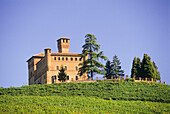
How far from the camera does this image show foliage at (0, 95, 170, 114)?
1763 inches

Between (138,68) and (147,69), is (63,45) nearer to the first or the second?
(138,68)

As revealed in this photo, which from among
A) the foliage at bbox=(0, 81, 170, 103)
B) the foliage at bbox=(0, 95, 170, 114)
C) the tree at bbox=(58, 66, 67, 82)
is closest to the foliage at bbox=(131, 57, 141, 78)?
the tree at bbox=(58, 66, 67, 82)

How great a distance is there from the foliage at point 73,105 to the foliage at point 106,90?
102 inches

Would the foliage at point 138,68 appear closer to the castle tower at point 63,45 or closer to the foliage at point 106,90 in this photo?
the foliage at point 106,90

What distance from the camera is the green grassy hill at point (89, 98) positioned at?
1817 inches

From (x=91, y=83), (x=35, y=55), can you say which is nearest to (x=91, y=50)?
(x=91, y=83)

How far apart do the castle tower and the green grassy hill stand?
81.2 feet

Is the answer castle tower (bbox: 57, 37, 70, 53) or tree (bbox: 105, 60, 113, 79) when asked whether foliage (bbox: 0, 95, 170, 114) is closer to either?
tree (bbox: 105, 60, 113, 79)

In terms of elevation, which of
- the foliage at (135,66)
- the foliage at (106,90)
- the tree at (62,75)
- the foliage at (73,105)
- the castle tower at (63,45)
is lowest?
the foliage at (73,105)

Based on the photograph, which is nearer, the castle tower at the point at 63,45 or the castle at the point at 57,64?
the castle at the point at 57,64

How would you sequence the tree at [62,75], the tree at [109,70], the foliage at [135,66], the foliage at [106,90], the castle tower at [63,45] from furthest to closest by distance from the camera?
→ the castle tower at [63,45] < the foliage at [135,66] < the tree at [109,70] < the tree at [62,75] < the foliage at [106,90]

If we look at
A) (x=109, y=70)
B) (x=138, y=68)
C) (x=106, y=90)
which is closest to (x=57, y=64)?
(x=109, y=70)

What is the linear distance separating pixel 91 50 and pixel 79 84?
1063 centimetres

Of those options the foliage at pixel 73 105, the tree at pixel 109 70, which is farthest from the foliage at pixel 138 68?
the foliage at pixel 73 105
